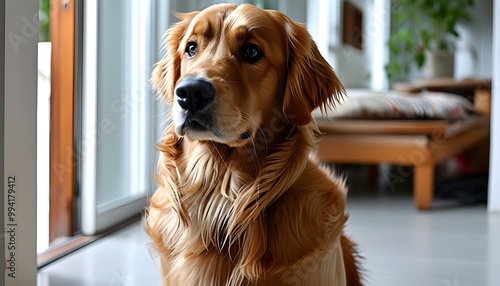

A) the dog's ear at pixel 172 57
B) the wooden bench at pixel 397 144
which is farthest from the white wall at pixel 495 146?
the dog's ear at pixel 172 57

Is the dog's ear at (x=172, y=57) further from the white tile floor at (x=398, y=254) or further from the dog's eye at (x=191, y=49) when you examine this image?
the white tile floor at (x=398, y=254)

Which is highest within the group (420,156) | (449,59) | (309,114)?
(449,59)

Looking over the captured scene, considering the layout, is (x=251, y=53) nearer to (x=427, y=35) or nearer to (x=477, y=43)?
(x=427, y=35)

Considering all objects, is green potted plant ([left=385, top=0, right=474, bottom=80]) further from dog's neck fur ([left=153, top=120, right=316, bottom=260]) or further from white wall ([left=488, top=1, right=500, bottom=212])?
dog's neck fur ([left=153, top=120, right=316, bottom=260])

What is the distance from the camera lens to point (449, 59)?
4.70m

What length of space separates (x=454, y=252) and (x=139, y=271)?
3.26 feet

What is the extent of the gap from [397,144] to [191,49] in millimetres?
1811

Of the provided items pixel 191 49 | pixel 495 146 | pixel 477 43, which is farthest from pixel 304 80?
pixel 477 43

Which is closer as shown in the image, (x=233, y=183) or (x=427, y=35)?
(x=233, y=183)

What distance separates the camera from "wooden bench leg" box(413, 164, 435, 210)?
8.48ft

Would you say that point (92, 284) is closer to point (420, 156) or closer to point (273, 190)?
point (273, 190)

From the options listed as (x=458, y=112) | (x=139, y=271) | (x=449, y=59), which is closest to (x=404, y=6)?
(x=449, y=59)

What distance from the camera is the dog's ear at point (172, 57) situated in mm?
1096

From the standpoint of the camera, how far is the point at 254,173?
1.03 meters
